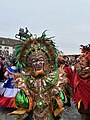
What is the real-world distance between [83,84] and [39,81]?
1.08m

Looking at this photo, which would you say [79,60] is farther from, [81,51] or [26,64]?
[26,64]

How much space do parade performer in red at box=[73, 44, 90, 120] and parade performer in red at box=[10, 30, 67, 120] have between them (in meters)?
0.72

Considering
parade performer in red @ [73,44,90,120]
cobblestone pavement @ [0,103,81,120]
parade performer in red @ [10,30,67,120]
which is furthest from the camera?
cobblestone pavement @ [0,103,81,120]

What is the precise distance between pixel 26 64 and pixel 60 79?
0.56 metres

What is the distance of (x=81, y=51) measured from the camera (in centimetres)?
520

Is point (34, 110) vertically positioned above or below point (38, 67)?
below

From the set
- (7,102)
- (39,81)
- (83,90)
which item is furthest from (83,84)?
(7,102)

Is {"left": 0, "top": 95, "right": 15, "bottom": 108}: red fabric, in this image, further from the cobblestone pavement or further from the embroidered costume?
the cobblestone pavement

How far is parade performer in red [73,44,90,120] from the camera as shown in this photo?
489cm

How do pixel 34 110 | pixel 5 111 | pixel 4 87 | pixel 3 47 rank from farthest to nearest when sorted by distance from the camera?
pixel 3 47 → pixel 4 87 → pixel 5 111 → pixel 34 110

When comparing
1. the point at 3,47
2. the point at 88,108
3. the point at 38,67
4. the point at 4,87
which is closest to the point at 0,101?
the point at 4,87

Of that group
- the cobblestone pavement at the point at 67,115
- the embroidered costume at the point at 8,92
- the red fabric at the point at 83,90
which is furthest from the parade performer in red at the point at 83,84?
the embroidered costume at the point at 8,92

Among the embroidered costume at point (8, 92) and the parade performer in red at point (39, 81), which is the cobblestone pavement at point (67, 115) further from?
the parade performer in red at point (39, 81)

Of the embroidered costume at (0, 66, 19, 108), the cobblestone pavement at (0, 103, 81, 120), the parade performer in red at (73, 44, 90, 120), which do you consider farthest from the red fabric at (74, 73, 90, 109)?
the embroidered costume at (0, 66, 19, 108)
